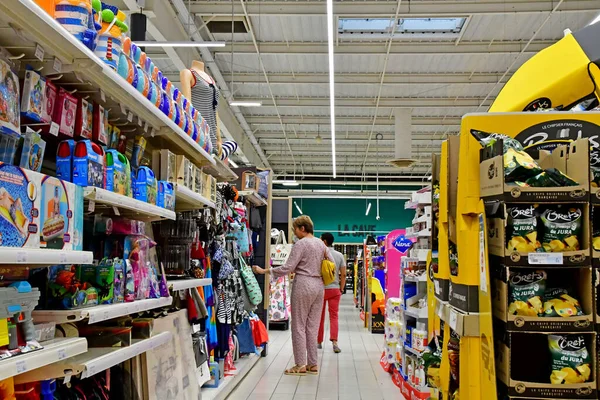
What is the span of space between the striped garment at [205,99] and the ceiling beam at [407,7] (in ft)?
17.4

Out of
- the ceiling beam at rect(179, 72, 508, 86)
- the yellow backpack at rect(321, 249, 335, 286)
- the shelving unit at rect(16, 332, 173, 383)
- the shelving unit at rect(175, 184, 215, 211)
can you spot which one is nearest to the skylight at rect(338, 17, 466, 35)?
the ceiling beam at rect(179, 72, 508, 86)

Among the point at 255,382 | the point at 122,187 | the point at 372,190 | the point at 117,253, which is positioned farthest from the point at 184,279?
the point at 372,190

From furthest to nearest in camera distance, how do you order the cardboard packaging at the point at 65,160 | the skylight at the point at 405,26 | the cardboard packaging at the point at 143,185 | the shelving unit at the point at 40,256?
the skylight at the point at 405,26, the cardboard packaging at the point at 143,185, the cardboard packaging at the point at 65,160, the shelving unit at the point at 40,256

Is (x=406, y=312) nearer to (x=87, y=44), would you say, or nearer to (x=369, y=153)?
(x=87, y=44)

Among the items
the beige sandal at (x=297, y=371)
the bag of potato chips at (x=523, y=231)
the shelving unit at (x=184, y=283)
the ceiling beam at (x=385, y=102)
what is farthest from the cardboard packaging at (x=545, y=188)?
the ceiling beam at (x=385, y=102)

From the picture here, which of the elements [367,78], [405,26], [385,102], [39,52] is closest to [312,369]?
[39,52]

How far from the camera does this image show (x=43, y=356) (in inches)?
69.8

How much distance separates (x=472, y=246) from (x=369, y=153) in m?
20.3

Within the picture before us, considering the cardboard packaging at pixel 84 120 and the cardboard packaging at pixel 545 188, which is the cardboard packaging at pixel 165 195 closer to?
the cardboard packaging at pixel 84 120

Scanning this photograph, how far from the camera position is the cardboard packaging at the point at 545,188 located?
6.75 ft

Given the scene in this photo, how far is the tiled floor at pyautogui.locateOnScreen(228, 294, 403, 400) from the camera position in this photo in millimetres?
5282

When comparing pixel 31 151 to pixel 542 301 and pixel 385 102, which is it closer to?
pixel 542 301

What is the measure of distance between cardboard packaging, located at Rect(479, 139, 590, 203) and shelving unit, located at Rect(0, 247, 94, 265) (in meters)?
1.49

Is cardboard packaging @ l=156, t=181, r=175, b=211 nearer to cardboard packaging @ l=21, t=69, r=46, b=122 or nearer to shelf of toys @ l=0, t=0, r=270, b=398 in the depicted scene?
shelf of toys @ l=0, t=0, r=270, b=398
